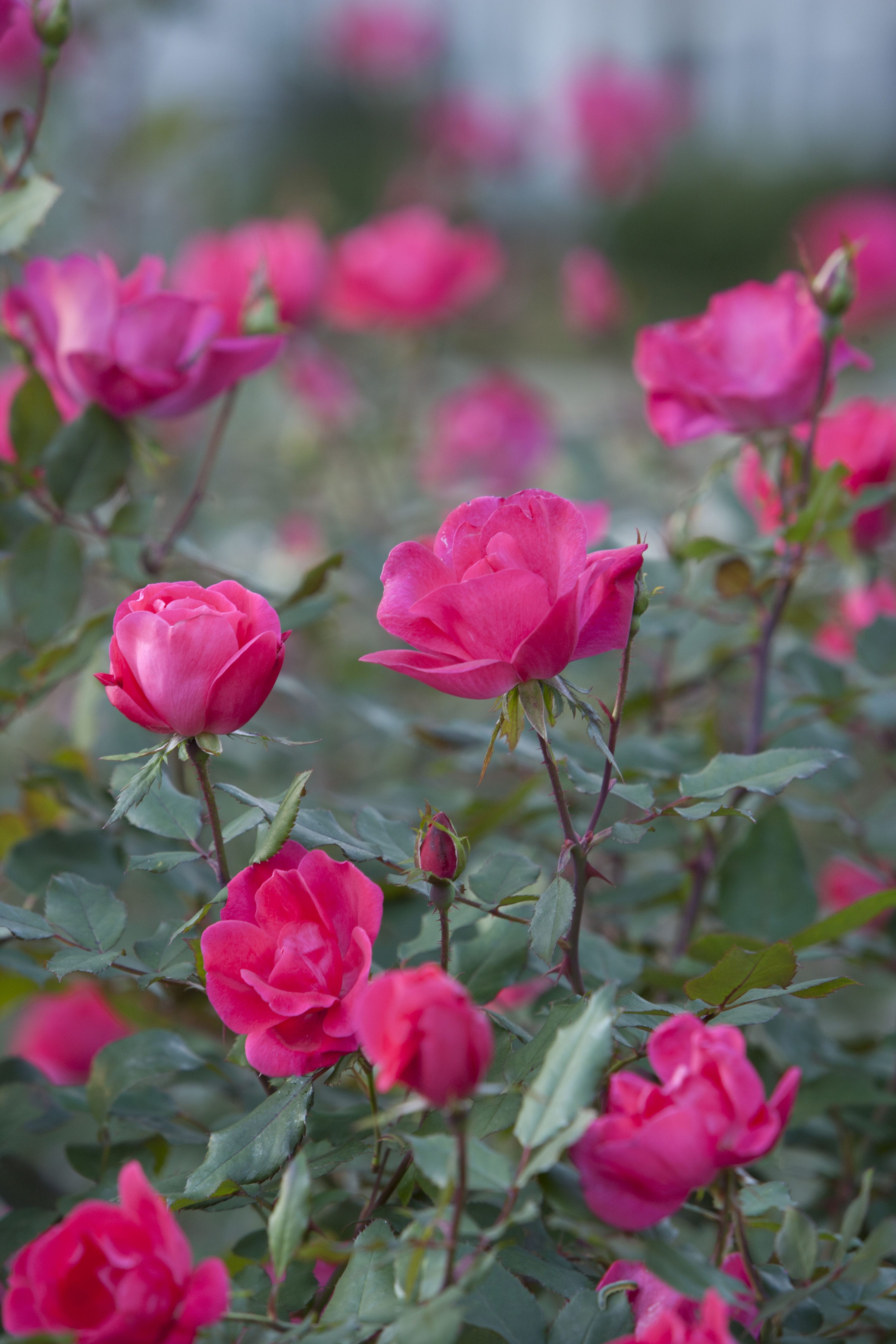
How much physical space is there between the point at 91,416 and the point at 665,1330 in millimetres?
447

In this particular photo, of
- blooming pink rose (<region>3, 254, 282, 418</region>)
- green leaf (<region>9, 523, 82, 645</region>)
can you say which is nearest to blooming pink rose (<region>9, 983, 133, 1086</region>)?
green leaf (<region>9, 523, 82, 645</region>)

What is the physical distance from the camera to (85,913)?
1.33 ft

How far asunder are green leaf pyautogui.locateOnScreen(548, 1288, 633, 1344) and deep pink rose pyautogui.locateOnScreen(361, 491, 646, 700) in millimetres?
172

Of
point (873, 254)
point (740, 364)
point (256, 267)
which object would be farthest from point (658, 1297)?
point (873, 254)

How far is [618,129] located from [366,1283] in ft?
8.08

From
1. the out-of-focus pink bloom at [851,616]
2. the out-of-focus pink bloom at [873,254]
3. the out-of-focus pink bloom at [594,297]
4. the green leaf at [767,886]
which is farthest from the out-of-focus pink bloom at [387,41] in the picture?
the green leaf at [767,886]

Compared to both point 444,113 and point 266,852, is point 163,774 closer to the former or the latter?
point 266,852

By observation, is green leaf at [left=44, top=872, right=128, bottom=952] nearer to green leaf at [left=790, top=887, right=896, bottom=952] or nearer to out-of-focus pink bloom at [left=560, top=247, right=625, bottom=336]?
green leaf at [left=790, top=887, right=896, bottom=952]

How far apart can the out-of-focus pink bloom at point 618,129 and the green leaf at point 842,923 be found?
223 centimetres

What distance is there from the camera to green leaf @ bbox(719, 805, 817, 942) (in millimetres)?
523

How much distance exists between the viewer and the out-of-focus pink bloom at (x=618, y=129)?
7.88ft

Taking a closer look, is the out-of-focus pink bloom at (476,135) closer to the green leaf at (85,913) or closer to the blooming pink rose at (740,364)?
the blooming pink rose at (740,364)

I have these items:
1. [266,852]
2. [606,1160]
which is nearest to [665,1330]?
[606,1160]

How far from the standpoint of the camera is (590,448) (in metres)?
1.22
